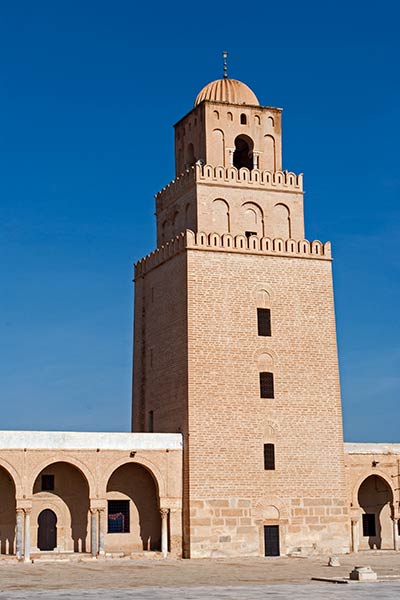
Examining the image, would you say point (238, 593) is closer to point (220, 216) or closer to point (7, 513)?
point (7, 513)

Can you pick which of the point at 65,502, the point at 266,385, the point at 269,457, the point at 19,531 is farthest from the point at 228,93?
the point at 19,531

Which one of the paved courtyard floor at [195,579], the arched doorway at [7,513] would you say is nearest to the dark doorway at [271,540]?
the paved courtyard floor at [195,579]

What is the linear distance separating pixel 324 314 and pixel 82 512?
33.0 ft

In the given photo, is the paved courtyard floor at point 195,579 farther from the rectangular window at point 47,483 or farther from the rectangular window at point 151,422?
the rectangular window at point 151,422

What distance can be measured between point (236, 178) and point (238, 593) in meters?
16.8

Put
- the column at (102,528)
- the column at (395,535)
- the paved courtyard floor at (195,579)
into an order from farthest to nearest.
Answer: the column at (395,535), the column at (102,528), the paved courtyard floor at (195,579)

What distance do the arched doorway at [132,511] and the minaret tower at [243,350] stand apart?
5.32ft

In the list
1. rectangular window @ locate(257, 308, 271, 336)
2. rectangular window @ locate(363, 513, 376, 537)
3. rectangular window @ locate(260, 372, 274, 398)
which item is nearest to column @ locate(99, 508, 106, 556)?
rectangular window @ locate(260, 372, 274, 398)

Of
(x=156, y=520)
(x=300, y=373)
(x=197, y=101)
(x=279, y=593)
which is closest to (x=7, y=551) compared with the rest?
(x=156, y=520)

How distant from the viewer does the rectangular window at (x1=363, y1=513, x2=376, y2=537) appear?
33469 mm

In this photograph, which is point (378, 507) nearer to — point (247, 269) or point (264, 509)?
point (264, 509)

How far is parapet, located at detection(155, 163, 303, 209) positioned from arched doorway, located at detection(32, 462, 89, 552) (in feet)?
33.6

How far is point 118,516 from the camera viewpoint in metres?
30.6

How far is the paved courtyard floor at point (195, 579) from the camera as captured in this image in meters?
18.9
